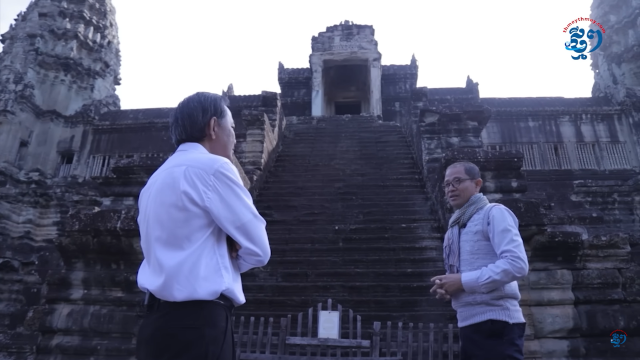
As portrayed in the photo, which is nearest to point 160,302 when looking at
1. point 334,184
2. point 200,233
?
point 200,233

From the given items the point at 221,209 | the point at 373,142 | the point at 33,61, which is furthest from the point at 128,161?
the point at 33,61

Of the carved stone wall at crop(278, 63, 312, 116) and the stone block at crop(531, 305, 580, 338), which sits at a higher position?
the carved stone wall at crop(278, 63, 312, 116)

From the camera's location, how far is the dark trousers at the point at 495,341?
2393 mm

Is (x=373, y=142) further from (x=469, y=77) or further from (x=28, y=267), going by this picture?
(x=28, y=267)

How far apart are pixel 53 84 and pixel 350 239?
18.8m

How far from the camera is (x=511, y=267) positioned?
93.9 inches

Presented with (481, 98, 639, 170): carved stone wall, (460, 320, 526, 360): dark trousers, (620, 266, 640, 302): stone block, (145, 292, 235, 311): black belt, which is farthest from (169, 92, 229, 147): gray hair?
(481, 98, 639, 170): carved stone wall

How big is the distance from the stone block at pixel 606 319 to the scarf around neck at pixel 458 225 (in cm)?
261

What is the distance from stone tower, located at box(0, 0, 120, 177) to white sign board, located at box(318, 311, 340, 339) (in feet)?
58.7

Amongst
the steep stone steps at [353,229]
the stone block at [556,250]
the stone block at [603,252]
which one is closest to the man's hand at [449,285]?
the stone block at [556,250]

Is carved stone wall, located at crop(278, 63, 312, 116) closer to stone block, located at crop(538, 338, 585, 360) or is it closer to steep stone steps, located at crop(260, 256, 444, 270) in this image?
steep stone steps, located at crop(260, 256, 444, 270)

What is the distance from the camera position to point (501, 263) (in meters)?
2.41

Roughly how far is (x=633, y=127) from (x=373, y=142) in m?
12.3

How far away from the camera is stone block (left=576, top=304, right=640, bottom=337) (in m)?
4.48
